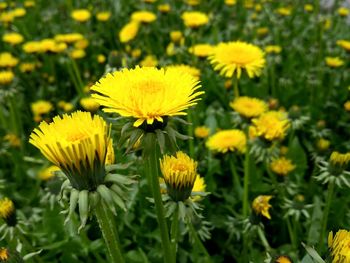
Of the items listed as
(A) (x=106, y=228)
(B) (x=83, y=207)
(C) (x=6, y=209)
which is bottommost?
(C) (x=6, y=209)

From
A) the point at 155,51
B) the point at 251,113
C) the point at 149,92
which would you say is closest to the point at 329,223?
the point at 251,113

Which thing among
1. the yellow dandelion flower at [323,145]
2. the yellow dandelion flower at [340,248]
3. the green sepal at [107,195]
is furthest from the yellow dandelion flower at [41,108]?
the yellow dandelion flower at [340,248]

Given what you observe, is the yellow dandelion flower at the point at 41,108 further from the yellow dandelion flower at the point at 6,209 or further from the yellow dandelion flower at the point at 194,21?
the yellow dandelion flower at the point at 6,209

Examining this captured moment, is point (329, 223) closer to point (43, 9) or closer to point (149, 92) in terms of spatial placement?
point (149, 92)

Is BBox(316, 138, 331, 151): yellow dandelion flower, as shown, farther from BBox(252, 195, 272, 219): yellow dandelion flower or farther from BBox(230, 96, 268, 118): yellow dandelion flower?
BBox(252, 195, 272, 219): yellow dandelion flower

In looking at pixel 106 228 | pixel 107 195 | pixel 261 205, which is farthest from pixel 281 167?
pixel 107 195

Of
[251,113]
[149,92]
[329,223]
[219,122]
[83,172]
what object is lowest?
[329,223]

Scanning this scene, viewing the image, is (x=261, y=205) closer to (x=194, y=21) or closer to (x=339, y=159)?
(x=339, y=159)
